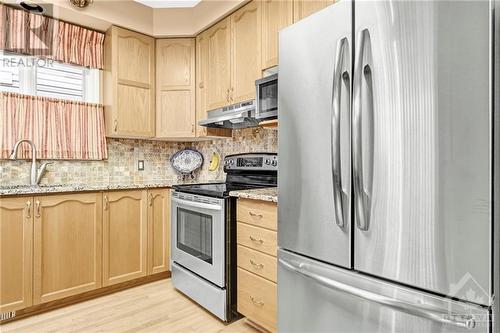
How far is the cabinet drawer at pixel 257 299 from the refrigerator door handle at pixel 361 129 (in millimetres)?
864

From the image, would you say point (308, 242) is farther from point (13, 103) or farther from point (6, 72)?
point (6, 72)

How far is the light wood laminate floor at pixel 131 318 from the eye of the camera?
2006 mm

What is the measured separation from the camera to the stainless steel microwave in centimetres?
199

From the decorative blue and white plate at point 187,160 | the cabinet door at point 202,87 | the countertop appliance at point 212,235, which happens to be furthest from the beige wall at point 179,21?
the countertop appliance at point 212,235

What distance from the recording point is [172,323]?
207 cm

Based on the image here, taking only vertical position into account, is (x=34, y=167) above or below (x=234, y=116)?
below

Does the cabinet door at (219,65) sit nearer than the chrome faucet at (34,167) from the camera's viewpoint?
No

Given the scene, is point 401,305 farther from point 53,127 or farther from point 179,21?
point 179,21

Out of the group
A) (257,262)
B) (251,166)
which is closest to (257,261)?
(257,262)

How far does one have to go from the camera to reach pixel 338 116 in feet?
3.84

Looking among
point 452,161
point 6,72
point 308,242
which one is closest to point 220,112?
point 308,242

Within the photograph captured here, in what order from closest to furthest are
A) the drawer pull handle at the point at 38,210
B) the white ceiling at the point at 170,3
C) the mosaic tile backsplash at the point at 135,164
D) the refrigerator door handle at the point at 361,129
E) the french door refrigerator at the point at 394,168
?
the french door refrigerator at the point at 394,168 → the refrigerator door handle at the point at 361,129 → the drawer pull handle at the point at 38,210 → the mosaic tile backsplash at the point at 135,164 → the white ceiling at the point at 170,3

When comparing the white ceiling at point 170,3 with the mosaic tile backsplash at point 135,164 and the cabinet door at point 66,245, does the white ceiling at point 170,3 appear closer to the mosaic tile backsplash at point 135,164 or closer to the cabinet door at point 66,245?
the mosaic tile backsplash at point 135,164

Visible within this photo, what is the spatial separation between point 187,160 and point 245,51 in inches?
58.0
